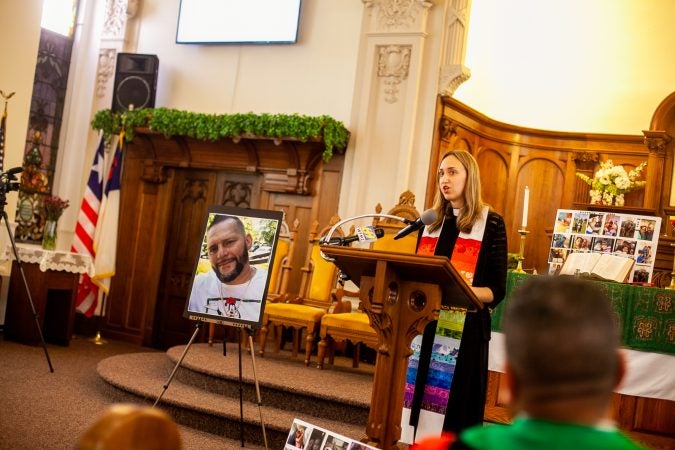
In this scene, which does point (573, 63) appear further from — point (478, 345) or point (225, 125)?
point (478, 345)

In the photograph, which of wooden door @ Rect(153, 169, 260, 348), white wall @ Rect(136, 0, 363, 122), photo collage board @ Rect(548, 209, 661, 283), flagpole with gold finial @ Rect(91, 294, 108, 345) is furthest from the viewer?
wooden door @ Rect(153, 169, 260, 348)

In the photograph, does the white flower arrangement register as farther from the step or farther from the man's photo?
the man's photo

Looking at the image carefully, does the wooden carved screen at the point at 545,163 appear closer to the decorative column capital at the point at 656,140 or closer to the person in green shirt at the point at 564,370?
the decorative column capital at the point at 656,140

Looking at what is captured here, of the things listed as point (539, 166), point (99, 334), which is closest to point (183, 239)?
point (99, 334)

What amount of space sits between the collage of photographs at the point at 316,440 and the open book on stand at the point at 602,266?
11.0 ft

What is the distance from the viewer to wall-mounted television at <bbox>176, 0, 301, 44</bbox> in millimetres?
8156

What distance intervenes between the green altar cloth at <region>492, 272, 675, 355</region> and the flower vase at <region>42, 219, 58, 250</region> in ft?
16.2

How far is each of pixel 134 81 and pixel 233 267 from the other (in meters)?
4.89

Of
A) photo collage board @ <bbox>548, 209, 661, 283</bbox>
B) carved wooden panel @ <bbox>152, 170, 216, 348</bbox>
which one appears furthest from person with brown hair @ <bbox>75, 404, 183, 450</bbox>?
carved wooden panel @ <bbox>152, 170, 216, 348</bbox>

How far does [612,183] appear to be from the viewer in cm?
782

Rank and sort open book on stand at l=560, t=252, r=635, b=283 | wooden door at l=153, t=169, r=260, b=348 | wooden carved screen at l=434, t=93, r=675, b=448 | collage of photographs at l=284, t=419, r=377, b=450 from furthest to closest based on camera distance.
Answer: wooden door at l=153, t=169, r=260, b=348
wooden carved screen at l=434, t=93, r=675, b=448
open book on stand at l=560, t=252, r=635, b=283
collage of photographs at l=284, t=419, r=377, b=450

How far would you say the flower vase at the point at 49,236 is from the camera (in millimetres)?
7504

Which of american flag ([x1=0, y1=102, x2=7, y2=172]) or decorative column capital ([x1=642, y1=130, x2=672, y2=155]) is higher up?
decorative column capital ([x1=642, y1=130, x2=672, y2=155])

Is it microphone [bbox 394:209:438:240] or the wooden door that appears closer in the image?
microphone [bbox 394:209:438:240]
